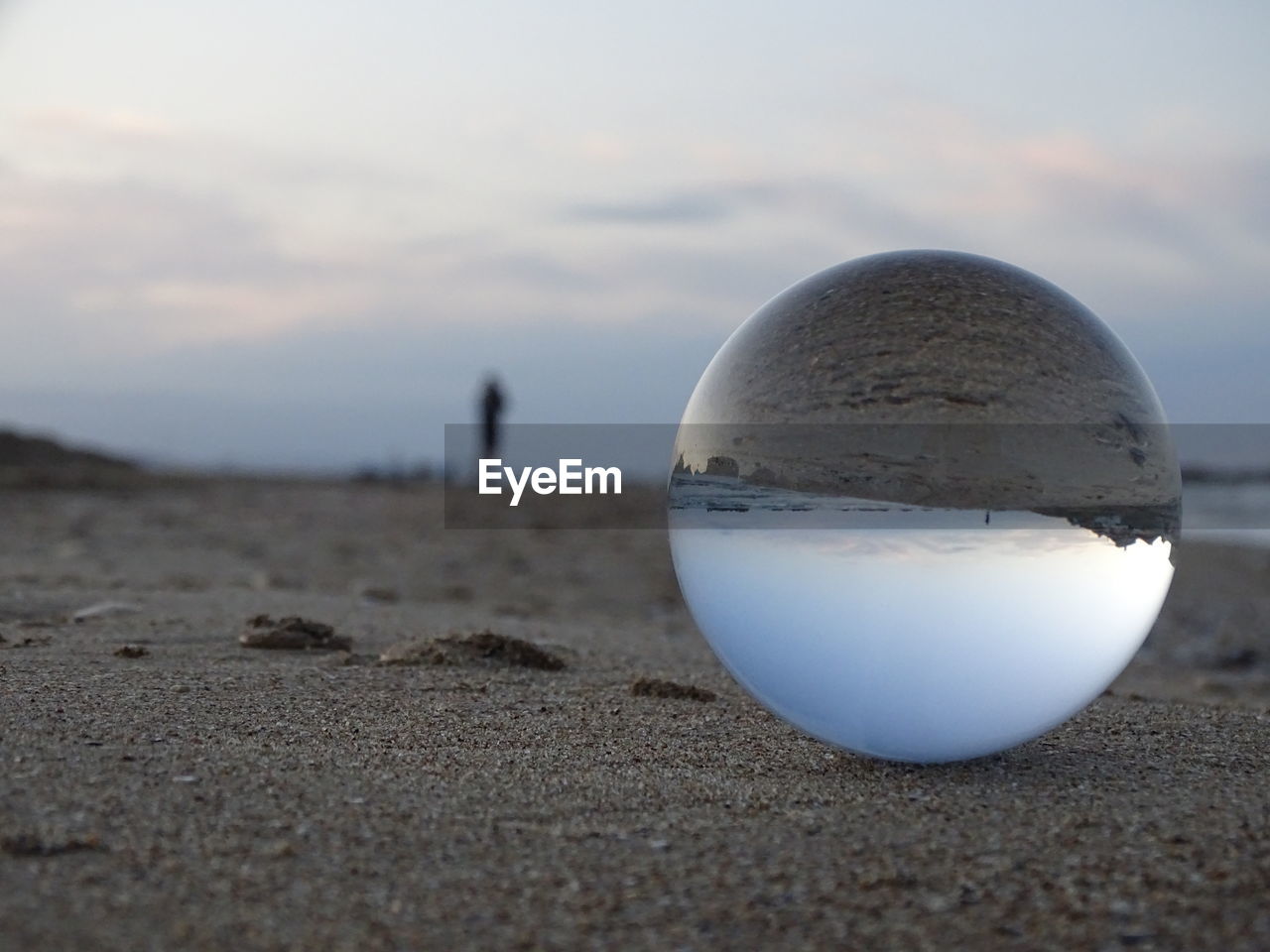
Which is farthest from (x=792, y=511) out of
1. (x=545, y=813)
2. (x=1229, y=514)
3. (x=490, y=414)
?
(x=1229, y=514)

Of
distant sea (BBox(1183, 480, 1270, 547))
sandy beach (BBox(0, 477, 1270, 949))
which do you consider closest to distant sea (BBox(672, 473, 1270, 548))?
sandy beach (BBox(0, 477, 1270, 949))

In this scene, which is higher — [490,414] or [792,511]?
[490,414]

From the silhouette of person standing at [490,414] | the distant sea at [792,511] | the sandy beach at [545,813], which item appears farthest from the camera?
the silhouette of person standing at [490,414]

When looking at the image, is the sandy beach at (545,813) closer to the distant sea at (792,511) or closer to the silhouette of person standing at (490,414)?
the distant sea at (792,511)

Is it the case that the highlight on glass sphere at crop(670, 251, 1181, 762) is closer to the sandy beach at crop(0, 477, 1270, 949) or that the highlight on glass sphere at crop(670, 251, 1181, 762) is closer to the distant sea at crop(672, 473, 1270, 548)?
the distant sea at crop(672, 473, 1270, 548)

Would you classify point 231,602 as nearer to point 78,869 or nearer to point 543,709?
point 543,709

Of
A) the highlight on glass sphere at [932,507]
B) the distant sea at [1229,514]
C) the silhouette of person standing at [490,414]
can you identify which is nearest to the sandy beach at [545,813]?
the highlight on glass sphere at [932,507]

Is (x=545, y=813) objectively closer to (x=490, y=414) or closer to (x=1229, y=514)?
(x=490, y=414)

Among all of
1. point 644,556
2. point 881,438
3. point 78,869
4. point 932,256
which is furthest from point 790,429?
point 644,556
